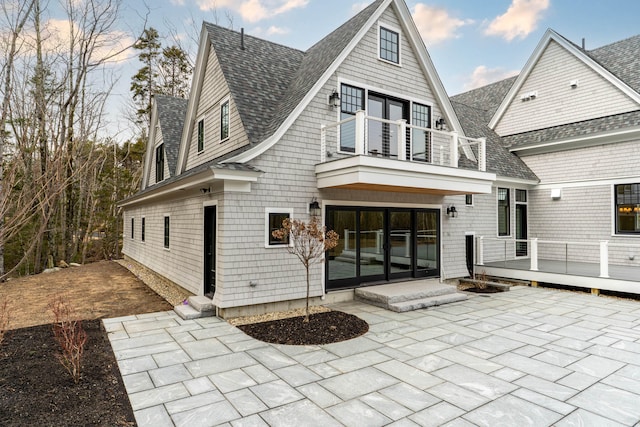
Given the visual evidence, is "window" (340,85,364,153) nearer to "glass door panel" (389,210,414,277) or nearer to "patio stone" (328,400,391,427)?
"glass door panel" (389,210,414,277)

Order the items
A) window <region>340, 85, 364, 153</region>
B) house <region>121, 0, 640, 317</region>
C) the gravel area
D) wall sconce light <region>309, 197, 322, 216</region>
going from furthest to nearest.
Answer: the gravel area, window <region>340, 85, 364, 153</region>, wall sconce light <region>309, 197, 322, 216</region>, house <region>121, 0, 640, 317</region>

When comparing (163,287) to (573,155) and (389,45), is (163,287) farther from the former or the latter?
(573,155)

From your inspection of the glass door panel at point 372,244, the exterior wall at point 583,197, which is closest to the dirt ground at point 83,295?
the glass door panel at point 372,244

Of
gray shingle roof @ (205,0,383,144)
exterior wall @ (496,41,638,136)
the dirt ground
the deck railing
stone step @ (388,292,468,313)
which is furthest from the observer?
exterior wall @ (496,41,638,136)

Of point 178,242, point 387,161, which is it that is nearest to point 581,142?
point 387,161

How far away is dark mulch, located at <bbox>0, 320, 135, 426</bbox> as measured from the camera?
11.0ft

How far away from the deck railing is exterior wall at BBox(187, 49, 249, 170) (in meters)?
8.12

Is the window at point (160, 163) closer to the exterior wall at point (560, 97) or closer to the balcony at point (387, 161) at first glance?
the balcony at point (387, 161)

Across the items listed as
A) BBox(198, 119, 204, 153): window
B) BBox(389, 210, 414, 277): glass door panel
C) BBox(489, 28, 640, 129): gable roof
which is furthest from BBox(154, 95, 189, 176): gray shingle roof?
BBox(489, 28, 640, 129): gable roof

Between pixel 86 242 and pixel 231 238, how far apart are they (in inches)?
652

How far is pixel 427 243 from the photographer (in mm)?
9938

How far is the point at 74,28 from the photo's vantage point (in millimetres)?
13445

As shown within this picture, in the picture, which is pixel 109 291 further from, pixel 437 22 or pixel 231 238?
pixel 437 22

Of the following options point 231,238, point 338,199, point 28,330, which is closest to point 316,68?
point 338,199
